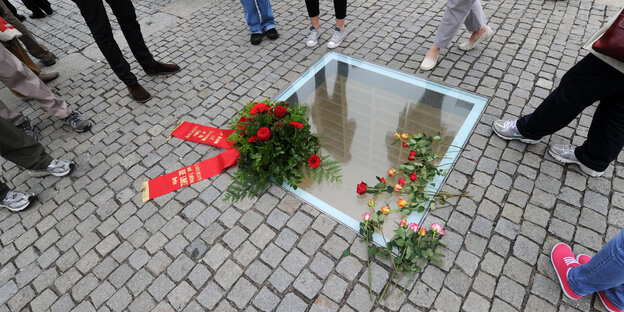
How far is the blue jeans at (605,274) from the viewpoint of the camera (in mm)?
1683

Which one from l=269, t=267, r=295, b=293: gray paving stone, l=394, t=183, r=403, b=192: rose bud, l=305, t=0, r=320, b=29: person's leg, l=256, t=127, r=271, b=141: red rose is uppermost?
l=305, t=0, r=320, b=29: person's leg

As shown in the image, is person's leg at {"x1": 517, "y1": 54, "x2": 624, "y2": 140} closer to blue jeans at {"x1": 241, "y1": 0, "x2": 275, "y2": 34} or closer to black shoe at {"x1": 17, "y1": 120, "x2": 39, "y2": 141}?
blue jeans at {"x1": 241, "y1": 0, "x2": 275, "y2": 34}

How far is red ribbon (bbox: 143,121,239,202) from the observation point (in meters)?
2.98

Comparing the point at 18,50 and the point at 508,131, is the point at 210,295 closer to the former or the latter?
the point at 508,131

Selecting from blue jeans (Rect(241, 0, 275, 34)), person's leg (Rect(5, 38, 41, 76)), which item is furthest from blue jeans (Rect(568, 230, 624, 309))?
person's leg (Rect(5, 38, 41, 76))

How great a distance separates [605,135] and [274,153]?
8.60 feet

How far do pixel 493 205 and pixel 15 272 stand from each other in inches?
157

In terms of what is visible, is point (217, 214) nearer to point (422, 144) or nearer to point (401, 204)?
point (401, 204)

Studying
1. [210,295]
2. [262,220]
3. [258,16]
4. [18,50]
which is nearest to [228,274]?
[210,295]

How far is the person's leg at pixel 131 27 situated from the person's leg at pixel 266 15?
5.51ft

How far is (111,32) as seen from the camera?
3416 mm

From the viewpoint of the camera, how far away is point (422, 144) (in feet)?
9.87

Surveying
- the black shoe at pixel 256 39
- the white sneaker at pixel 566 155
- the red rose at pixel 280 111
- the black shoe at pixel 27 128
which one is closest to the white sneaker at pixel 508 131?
the white sneaker at pixel 566 155

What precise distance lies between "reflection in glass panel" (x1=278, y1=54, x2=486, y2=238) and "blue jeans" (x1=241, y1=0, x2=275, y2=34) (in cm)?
133
